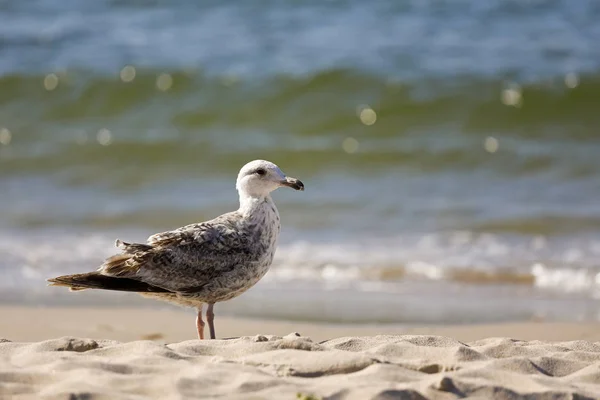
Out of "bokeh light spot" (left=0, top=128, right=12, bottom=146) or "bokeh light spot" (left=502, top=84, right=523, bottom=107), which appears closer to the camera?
"bokeh light spot" (left=0, top=128, right=12, bottom=146)

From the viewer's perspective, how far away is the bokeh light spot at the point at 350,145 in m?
12.4

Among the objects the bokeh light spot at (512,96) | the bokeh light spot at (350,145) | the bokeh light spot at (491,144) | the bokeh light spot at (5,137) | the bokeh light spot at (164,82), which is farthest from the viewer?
the bokeh light spot at (164,82)

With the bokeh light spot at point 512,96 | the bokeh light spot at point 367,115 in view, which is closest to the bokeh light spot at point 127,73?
the bokeh light spot at point 367,115

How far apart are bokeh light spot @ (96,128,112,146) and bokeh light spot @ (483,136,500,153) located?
4.76 m

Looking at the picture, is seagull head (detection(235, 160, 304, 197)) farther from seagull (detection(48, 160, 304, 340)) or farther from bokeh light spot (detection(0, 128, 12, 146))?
bokeh light spot (detection(0, 128, 12, 146))

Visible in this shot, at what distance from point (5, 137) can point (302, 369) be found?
9856 mm

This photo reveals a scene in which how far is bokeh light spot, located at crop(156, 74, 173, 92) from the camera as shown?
47.9 ft

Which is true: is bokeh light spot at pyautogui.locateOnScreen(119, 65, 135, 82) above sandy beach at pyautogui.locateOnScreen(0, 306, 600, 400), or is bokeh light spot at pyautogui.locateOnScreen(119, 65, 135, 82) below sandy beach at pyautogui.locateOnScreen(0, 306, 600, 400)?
above

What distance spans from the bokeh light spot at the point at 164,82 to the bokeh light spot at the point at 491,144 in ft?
16.0

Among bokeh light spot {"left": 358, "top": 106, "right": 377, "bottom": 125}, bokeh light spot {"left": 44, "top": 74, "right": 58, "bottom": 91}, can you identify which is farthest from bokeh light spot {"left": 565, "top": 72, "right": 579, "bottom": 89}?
bokeh light spot {"left": 44, "top": 74, "right": 58, "bottom": 91}

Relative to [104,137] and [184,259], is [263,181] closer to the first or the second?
[184,259]

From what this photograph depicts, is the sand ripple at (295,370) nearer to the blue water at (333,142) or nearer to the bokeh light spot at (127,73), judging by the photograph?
the blue water at (333,142)

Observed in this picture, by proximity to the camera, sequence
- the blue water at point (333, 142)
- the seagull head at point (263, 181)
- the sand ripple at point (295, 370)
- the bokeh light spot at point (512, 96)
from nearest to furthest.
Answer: the sand ripple at point (295, 370), the seagull head at point (263, 181), the blue water at point (333, 142), the bokeh light spot at point (512, 96)

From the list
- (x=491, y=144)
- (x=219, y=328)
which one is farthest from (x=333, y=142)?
(x=219, y=328)
